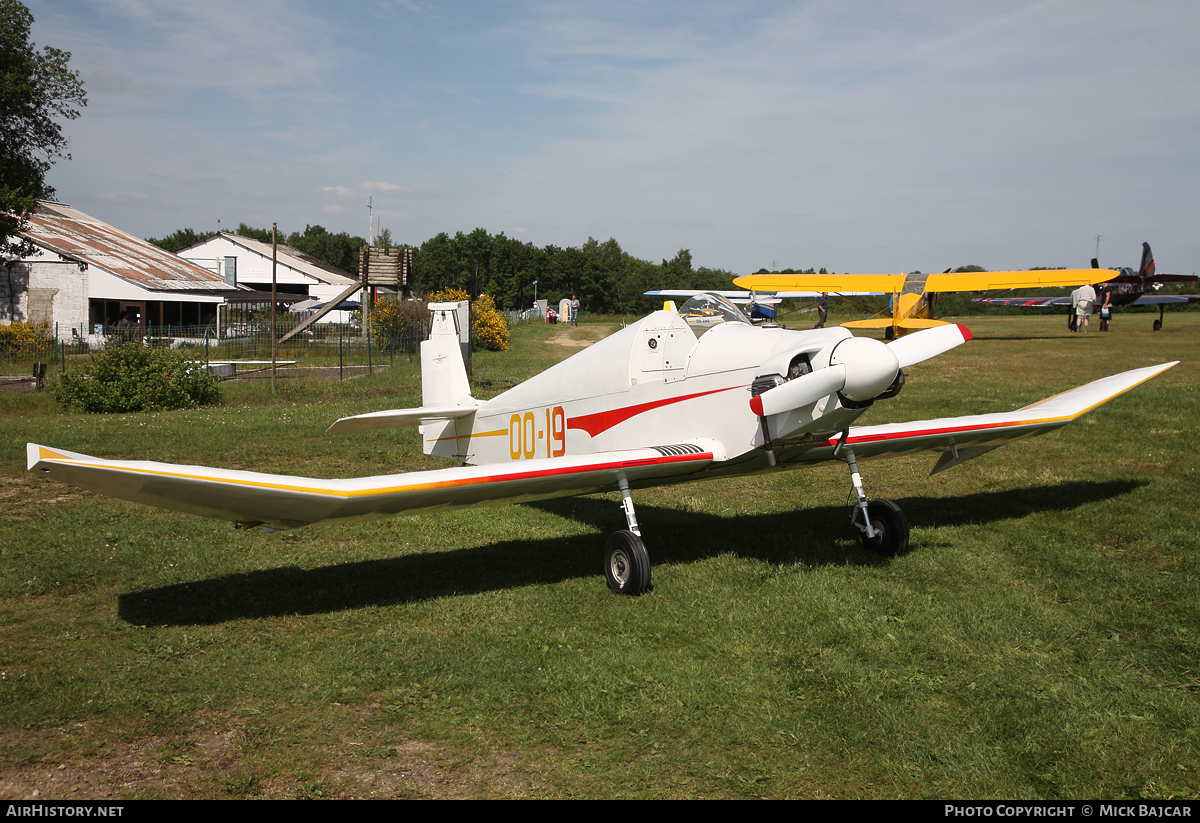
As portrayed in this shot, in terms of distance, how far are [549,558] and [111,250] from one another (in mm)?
42709

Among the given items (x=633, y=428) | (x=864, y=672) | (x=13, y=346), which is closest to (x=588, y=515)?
(x=633, y=428)

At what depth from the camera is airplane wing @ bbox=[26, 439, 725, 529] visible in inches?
183

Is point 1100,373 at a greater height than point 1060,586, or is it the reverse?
point 1100,373

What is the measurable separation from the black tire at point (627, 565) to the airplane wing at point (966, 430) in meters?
1.68

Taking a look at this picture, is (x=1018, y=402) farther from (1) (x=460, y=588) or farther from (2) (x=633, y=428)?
(1) (x=460, y=588)

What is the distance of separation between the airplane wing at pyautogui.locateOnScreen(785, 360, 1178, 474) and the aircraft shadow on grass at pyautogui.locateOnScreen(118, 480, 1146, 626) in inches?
33.9

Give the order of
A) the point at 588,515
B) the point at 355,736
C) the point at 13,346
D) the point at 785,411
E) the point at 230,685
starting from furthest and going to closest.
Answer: the point at 13,346 → the point at 588,515 → the point at 785,411 → the point at 230,685 → the point at 355,736

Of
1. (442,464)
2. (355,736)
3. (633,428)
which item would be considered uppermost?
(633,428)

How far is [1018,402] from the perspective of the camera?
50.1 ft

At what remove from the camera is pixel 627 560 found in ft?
20.4

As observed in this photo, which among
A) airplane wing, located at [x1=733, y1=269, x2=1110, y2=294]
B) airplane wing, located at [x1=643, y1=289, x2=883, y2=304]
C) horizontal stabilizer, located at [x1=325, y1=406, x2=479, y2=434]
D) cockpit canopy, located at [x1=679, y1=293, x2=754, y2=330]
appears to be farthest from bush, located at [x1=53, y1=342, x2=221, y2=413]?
airplane wing, located at [x1=733, y1=269, x2=1110, y2=294]

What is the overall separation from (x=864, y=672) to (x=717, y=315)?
3330 mm

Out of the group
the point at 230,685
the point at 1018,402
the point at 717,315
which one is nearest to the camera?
the point at 230,685

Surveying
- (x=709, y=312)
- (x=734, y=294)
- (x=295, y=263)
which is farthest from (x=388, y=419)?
(x=295, y=263)
